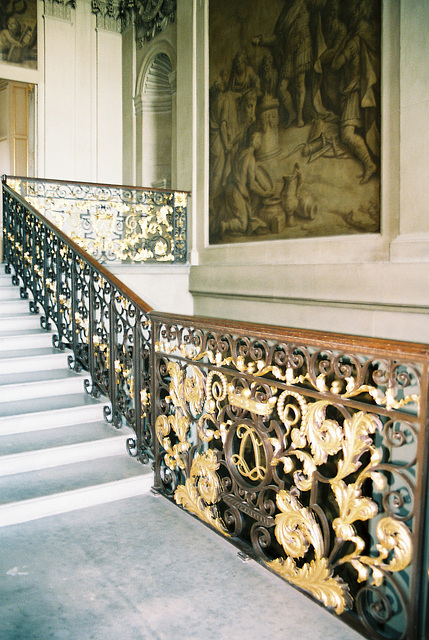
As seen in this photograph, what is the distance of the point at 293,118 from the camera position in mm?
6922

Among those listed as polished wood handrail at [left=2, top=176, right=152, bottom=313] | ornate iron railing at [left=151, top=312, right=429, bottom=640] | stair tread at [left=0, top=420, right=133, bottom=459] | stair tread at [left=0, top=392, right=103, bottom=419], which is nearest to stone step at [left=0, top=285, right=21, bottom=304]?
polished wood handrail at [left=2, top=176, right=152, bottom=313]

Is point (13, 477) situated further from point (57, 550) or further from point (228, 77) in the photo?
point (228, 77)

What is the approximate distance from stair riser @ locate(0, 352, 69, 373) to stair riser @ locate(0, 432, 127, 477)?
1.02 metres

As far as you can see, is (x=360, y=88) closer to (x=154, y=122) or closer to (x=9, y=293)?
(x=9, y=293)

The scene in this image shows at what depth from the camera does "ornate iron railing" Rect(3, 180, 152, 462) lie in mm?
3865

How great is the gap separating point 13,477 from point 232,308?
195 inches

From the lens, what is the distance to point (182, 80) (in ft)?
29.8

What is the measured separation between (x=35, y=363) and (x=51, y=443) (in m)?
1.28

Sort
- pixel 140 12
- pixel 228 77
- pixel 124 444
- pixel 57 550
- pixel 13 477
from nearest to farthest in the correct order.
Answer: pixel 57 550 → pixel 13 477 → pixel 124 444 → pixel 228 77 → pixel 140 12

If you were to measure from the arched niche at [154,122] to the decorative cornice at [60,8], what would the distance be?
1825mm

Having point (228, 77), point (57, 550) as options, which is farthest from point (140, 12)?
point (57, 550)

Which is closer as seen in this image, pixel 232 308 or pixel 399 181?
pixel 399 181

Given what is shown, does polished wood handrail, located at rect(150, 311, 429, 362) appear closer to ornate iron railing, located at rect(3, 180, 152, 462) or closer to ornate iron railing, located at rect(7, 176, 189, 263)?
ornate iron railing, located at rect(3, 180, 152, 462)

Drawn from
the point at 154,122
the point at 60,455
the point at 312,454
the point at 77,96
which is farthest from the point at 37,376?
the point at 77,96
